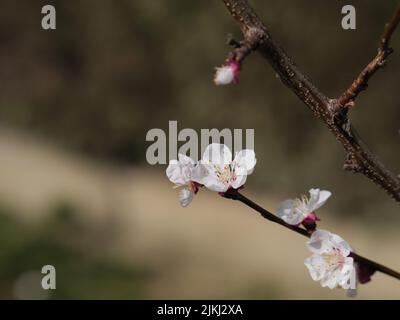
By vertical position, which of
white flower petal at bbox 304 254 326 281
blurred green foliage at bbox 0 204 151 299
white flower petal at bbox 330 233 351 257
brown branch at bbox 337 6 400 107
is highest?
blurred green foliage at bbox 0 204 151 299

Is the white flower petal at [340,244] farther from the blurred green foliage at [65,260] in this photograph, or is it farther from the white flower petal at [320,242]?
the blurred green foliage at [65,260]

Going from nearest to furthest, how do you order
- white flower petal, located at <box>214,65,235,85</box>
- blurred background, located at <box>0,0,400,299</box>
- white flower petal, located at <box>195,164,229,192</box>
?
white flower petal, located at <box>214,65,235,85</box>, white flower petal, located at <box>195,164,229,192</box>, blurred background, located at <box>0,0,400,299</box>

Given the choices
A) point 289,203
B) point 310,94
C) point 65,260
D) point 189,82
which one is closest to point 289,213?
point 289,203

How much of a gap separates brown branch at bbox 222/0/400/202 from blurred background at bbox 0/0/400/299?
243cm

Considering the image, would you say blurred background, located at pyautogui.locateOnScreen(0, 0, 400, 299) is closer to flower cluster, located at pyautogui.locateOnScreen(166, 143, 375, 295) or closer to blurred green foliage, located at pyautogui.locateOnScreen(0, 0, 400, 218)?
blurred green foliage, located at pyautogui.locateOnScreen(0, 0, 400, 218)

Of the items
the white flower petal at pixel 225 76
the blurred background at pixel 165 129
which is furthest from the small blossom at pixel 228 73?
the blurred background at pixel 165 129

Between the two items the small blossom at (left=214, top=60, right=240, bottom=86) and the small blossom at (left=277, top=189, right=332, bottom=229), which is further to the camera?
the small blossom at (left=277, top=189, right=332, bottom=229)

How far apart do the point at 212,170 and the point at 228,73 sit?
0.14 meters

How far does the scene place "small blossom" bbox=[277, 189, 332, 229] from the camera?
561mm

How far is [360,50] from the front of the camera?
350 centimetres

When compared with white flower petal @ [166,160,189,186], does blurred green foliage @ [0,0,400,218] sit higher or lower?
higher

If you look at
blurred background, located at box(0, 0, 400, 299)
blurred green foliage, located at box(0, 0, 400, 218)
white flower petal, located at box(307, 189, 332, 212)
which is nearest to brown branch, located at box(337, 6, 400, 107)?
white flower petal, located at box(307, 189, 332, 212)

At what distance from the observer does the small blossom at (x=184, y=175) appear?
563 mm
